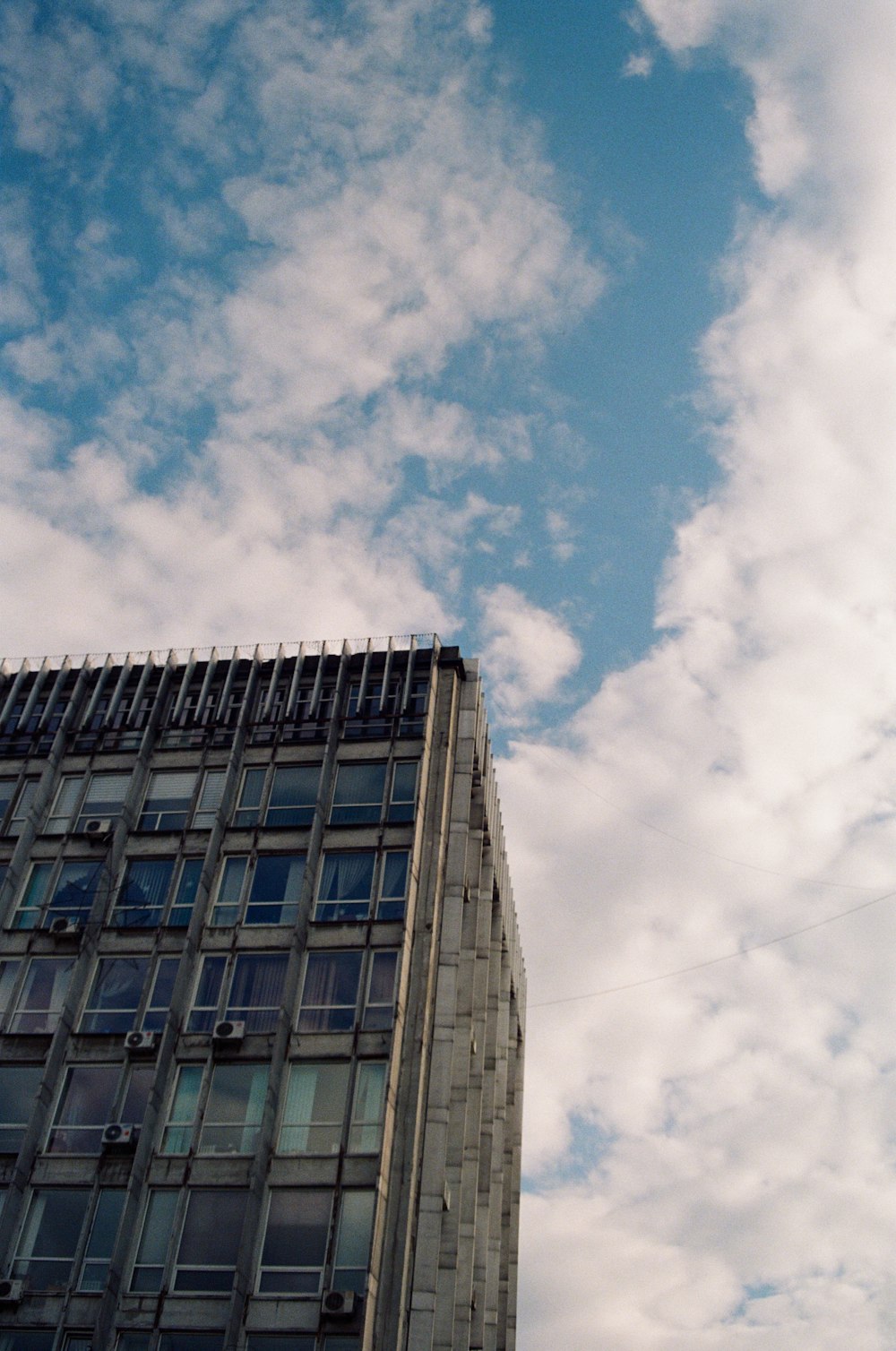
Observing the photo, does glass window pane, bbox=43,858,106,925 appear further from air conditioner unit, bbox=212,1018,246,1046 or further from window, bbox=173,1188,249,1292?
window, bbox=173,1188,249,1292

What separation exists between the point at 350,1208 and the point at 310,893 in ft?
32.8

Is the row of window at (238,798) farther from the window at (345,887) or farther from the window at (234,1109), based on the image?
the window at (234,1109)

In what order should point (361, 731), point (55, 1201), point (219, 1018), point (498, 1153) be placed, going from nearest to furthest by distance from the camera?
1. point (55, 1201)
2. point (219, 1018)
3. point (361, 731)
4. point (498, 1153)

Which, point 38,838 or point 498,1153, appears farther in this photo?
point 498,1153

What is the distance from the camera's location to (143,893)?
41.6 m

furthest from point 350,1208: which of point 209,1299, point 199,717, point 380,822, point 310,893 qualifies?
point 199,717

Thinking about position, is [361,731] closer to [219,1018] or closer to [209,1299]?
[219,1018]

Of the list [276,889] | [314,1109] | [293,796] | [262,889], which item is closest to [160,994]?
[262,889]

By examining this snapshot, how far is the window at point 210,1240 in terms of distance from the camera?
33.2 m

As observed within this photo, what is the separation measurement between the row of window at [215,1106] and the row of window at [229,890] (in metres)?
5.02

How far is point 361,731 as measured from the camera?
44719 mm

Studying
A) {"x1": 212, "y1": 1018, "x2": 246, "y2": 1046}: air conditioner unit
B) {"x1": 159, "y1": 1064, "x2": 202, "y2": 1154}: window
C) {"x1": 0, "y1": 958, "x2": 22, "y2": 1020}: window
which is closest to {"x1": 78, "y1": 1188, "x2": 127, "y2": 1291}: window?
{"x1": 159, "y1": 1064, "x2": 202, "y2": 1154}: window

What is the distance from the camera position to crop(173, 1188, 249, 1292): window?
33.2 meters

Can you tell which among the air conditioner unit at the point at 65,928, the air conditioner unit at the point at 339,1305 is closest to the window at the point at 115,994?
the air conditioner unit at the point at 65,928
